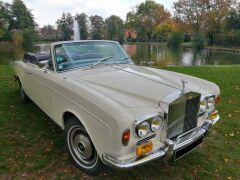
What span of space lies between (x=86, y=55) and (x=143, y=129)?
2146 mm

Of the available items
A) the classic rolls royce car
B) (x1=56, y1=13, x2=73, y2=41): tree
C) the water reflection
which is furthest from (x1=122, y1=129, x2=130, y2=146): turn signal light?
(x1=56, y1=13, x2=73, y2=41): tree

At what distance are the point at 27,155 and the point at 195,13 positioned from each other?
7052 centimetres

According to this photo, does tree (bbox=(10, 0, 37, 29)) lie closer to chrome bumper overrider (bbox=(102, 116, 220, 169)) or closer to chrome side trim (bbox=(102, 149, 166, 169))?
chrome bumper overrider (bbox=(102, 116, 220, 169))

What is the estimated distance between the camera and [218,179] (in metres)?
3.38

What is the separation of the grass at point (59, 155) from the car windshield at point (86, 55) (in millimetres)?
1373

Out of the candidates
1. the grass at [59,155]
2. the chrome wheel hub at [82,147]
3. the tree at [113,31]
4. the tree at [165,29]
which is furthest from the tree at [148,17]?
the chrome wheel hub at [82,147]

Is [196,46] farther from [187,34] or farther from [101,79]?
[101,79]

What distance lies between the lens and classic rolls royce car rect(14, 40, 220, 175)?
2.67 meters

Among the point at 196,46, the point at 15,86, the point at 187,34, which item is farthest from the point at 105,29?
the point at 15,86

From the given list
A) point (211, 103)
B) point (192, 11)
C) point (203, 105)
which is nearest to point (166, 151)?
point (203, 105)

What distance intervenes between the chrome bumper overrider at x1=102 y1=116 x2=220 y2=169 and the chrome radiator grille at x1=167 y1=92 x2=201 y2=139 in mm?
89

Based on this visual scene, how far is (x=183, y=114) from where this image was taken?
123 inches

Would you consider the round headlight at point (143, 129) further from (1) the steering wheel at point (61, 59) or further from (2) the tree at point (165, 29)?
(2) the tree at point (165, 29)

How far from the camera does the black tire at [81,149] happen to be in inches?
124
